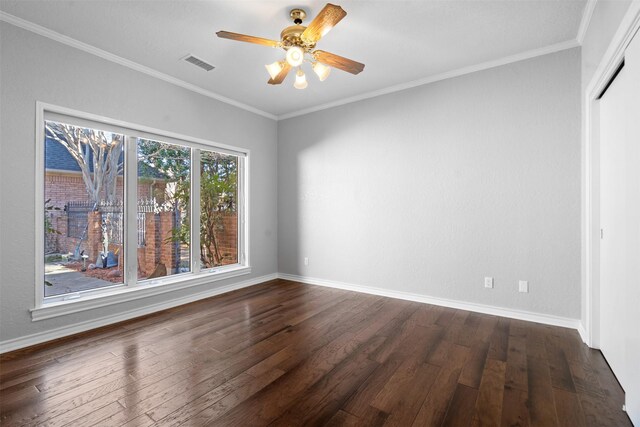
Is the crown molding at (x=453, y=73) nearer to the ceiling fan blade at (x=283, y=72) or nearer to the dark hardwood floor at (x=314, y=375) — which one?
the ceiling fan blade at (x=283, y=72)

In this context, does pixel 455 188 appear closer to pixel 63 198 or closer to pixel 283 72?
pixel 283 72

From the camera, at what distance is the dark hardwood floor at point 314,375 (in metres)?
1.72

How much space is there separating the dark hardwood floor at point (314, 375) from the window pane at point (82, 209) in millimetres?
619

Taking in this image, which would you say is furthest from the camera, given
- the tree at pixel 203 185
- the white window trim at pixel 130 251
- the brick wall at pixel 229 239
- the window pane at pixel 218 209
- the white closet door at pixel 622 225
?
the brick wall at pixel 229 239

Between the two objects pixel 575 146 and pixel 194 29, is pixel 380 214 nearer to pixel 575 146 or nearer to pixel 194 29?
pixel 575 146

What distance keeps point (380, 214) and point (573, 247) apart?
207 cm

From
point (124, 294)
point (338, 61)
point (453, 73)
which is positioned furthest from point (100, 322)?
point (453, 73)

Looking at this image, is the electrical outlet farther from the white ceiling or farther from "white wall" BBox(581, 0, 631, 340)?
the white ceiling

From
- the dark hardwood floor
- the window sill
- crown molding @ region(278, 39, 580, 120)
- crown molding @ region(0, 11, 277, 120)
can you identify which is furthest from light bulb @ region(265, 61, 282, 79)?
the window sill

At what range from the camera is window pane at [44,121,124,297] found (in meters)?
2.88

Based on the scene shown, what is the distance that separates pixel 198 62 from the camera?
10.8ft

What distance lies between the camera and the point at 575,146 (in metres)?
2.92

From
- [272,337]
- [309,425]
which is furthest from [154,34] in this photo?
[309,425]

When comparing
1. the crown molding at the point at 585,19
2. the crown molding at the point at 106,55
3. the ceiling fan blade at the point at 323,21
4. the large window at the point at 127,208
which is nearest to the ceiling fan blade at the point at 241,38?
the ceiling fan blade at the point at 323,21
